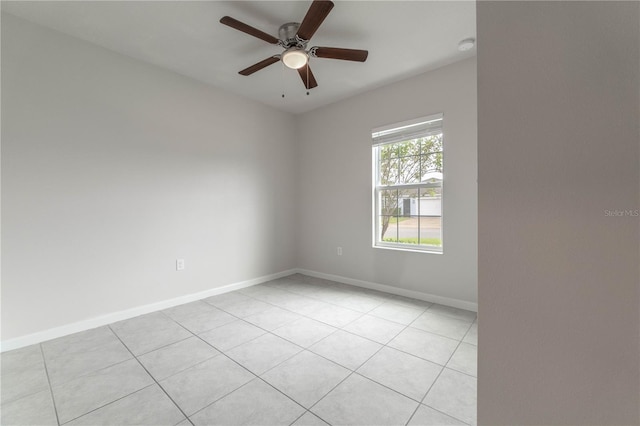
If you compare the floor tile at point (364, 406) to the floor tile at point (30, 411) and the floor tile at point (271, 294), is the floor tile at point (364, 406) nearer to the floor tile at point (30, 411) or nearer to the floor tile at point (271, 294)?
the floor tile at point (30, 411)

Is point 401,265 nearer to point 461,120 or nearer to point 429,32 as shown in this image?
point 461,120

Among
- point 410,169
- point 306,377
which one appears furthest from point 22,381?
point 410,169

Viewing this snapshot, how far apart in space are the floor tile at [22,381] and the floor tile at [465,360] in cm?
270

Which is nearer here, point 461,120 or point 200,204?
point 461,120

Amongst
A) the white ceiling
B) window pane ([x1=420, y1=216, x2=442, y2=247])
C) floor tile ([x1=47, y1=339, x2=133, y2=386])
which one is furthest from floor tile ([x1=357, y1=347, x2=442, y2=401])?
the white ceiling

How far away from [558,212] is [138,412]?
2085 mm

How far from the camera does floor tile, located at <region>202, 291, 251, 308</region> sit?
9.93ft

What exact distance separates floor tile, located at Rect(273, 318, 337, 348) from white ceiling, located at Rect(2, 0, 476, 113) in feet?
8.85

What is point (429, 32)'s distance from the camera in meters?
2.29

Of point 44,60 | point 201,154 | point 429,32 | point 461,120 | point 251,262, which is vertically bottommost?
point 251,262

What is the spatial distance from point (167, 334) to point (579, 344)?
107 inches

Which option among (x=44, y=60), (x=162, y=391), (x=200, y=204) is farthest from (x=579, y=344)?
(x=44, y=60)

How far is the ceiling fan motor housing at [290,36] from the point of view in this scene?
2.12 m

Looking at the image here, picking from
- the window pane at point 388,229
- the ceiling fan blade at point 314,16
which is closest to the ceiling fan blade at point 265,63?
the ceiling fan blade at point 314,16
